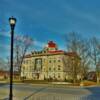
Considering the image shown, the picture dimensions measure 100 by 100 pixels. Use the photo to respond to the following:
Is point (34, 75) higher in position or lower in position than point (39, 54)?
lower

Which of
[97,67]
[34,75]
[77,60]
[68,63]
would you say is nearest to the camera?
[77,60]

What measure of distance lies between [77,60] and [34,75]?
2639 inches

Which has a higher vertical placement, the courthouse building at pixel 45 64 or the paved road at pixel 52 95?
the courthouse building at pixel 45 64

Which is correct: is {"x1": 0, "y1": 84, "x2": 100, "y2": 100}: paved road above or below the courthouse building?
below

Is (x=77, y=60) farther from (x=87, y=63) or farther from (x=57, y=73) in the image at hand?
(x=57, y=73)

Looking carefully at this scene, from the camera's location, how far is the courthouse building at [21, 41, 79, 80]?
11700cm

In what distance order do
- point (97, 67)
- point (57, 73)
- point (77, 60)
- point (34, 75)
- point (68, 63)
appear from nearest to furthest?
point (77, 60) → point (68, 63) → point (97, 67) → point (57, 73) → point (34, 75)

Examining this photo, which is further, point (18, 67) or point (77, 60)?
point (18, 67)

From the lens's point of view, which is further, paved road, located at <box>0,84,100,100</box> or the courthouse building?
the courthouse building

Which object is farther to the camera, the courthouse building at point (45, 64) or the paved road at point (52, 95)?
the courthouse building at point (45, 64)

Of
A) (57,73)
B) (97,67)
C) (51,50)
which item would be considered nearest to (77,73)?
(97,67)

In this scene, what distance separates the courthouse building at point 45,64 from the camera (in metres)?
117

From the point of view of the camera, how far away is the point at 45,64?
123438mm

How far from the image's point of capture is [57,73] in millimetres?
116062
